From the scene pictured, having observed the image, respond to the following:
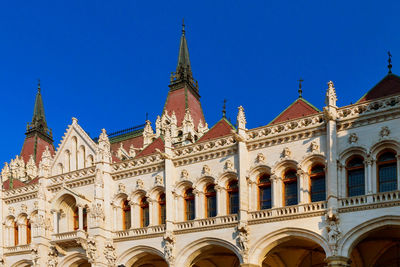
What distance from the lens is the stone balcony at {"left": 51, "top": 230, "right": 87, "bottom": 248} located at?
1322 inches

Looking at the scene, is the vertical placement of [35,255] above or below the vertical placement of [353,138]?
below

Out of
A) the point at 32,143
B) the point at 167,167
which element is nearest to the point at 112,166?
the point at 167,167

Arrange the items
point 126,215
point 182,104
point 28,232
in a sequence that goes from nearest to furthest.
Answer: point 126,215 → point 28,232 → point 182,104

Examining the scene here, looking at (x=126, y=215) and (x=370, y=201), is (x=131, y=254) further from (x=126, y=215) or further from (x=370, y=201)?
(x=370, y=201)

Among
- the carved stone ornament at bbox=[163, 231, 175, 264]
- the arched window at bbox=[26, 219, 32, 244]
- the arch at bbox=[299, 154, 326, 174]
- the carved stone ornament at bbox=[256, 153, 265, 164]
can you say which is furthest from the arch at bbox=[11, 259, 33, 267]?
A: the arch at bbox=[299, 154, 326, 174]

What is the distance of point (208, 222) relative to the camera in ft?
99.5

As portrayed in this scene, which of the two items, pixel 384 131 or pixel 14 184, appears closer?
pixel 384 131

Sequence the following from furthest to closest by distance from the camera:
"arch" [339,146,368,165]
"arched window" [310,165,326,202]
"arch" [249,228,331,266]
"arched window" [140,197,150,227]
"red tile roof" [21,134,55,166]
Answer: "red tile roof" [21,134,55,166]
"arched window" [140,197,150,227]
"arched window" [310,165,326,202]
"arch" [249,228,331,266]
"arch" [339,146,368,165]

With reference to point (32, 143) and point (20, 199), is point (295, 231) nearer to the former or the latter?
point (20, 199)

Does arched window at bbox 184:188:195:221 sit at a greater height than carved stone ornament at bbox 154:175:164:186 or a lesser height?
lesser

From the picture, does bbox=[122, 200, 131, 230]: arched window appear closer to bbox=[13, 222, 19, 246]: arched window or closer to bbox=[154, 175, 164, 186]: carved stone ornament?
bbox=[154, 175, 164, 186]: carved stone ornament

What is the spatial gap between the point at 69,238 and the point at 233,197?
10.3m

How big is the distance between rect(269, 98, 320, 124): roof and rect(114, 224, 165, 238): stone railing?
8.42 meters

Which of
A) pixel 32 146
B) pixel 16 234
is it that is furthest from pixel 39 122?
pixel 16 234
